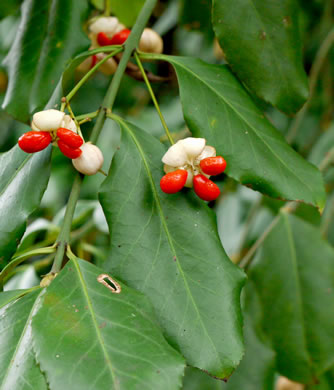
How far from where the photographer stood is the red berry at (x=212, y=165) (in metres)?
0.67

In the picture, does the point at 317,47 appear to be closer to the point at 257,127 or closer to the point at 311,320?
the point at 311,320

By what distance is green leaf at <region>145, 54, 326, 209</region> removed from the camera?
0.73 m

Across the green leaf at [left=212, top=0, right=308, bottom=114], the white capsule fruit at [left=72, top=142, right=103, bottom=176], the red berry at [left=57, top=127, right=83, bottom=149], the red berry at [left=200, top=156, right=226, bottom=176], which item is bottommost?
the white capsule fruit at [left=72, top=142, right=103, bottom=176]

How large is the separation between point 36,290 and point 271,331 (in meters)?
0.73

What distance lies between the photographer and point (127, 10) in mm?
1294

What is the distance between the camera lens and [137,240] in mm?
644

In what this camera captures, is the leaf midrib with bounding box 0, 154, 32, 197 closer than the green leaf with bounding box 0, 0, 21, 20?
Yes

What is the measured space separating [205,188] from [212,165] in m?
0.03

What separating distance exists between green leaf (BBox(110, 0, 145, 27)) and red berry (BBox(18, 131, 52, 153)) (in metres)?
0.73

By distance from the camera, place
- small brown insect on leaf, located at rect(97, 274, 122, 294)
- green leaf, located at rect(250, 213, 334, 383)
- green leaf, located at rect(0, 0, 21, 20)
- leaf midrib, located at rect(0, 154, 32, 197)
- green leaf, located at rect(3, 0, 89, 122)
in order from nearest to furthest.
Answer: small brown insect on leaf, located at rect(97, 274, 122, 294) < leaf midrib, located at rect(0, 154, 32, 197) < green leaf, located at rect(3, 0, 89, 122) < green leaf, located at rect(0, 0, 21, 20) < green leaf, located at rect(250, 213, 334, 383)

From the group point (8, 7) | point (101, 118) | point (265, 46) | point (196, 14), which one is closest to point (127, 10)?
point (196, 14)

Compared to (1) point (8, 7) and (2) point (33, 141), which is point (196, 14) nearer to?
(1) point (8, 7)

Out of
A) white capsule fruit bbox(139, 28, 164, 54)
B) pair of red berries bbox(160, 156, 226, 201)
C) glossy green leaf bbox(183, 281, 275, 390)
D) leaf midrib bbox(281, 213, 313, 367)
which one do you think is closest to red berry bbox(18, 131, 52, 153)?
pair of red berries bbox(160, 156, 226, 201)

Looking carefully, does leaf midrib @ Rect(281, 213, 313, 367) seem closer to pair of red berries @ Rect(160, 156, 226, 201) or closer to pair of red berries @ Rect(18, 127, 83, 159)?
pair of red berries @ Rect(160, 156, 226, 201)
